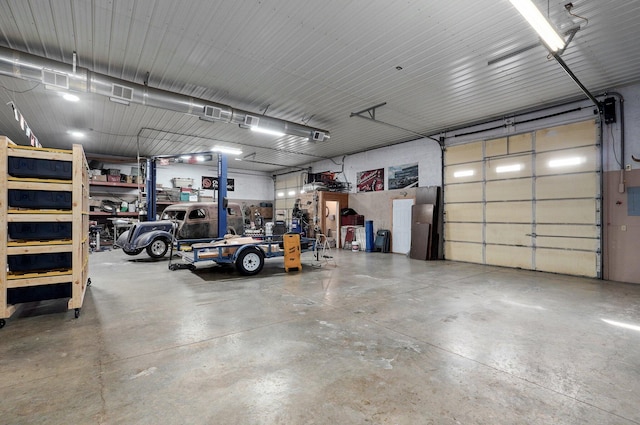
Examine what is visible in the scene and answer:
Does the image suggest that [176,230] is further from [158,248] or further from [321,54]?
[321,54]

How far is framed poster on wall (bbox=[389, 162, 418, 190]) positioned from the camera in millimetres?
10688

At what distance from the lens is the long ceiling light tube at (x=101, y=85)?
14.9ft

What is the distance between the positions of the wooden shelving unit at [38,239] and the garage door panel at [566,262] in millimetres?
9800

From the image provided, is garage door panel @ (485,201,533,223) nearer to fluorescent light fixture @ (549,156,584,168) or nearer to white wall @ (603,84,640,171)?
fluorescent light fixture @ (549,156,584,168)

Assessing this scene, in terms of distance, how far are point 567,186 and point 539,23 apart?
539 centimetres

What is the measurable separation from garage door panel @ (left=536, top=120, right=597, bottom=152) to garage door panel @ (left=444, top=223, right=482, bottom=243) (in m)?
2.70

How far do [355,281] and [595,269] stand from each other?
18.7 ft

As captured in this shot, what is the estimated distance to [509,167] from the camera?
26.9 ft

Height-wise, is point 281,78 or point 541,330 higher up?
point 281,78

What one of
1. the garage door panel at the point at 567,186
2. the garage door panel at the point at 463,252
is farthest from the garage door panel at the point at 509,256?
the garage door panel at the point at 567,186

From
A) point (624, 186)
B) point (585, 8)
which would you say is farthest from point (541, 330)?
point (624, 186)

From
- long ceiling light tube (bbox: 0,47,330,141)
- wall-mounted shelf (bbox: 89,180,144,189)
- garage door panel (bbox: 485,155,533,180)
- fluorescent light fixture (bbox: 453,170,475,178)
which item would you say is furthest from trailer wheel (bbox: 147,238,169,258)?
garage door panel (bbox: 485,155,533,180)

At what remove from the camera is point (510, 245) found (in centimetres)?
818

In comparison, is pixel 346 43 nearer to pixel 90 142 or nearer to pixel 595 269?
pixel 595 269
